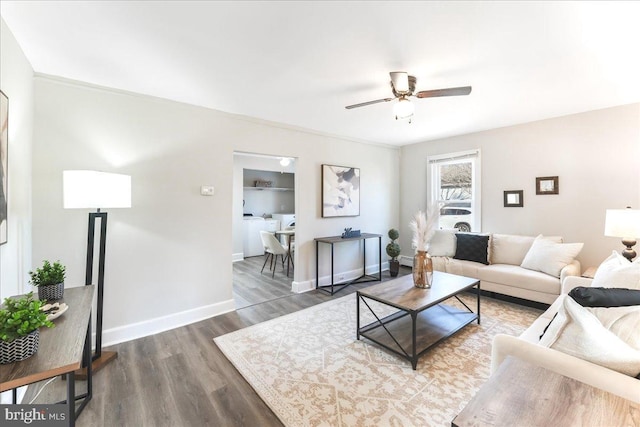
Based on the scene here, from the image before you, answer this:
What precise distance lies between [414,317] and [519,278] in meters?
2.00

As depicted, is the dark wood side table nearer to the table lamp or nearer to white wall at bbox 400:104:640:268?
the table lamp

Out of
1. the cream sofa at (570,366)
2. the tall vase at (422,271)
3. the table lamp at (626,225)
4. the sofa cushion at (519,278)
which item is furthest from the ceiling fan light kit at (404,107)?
the sofa cushion at (519,278)

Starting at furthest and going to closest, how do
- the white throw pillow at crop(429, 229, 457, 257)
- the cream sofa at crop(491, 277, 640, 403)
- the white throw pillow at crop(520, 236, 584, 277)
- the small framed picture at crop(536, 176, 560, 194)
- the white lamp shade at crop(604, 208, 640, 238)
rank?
the white throw pillow at crop(429, 229, 457, 257) < the small framed picture at crop(536, 176, 560, 194) < the white throw pillow at crop(520, 236, 584, 277) < the white lamp shade at crop(604, 208, 640, 238) < the cream sofa at crop(491, 277, 640, 403)

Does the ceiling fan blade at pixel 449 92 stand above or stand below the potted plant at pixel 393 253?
above

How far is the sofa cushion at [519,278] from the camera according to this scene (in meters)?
2.99

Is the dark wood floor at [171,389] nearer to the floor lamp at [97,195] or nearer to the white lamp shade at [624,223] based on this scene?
the floor lamp at [97,195]

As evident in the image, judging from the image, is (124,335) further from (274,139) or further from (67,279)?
(274,139)

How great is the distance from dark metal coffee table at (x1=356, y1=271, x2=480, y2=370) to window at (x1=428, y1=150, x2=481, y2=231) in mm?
1960

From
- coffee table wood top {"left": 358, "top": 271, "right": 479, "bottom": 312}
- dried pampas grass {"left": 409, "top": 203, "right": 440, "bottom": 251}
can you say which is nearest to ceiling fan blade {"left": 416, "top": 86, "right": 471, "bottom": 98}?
dried pampas grass {"left": 409, "top": 203, "right": 440, "bottom": 251}

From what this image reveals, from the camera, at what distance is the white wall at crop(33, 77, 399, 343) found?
233 centimetres

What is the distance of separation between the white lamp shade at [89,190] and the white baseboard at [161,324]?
1.38 m

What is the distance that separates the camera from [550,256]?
3.18m

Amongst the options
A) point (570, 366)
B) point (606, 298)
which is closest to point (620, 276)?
→ point (606, 298)

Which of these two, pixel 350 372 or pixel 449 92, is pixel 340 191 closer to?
pixel 449 92
